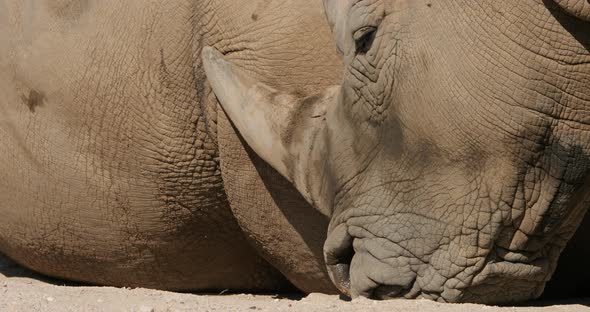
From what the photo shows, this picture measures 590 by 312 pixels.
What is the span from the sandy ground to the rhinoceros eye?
0.82 meters

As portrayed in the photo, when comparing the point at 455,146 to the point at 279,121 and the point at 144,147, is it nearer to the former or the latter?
the point at 279,121

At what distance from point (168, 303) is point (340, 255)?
0.67 m

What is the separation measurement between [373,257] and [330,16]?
845 mm

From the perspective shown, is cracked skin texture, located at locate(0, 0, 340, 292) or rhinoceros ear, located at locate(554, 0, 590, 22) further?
cracked skin texture, located at locate(0, 0, 340, 292)

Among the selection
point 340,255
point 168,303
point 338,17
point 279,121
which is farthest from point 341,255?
point 338,17

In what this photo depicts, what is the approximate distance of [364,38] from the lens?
15.6 ft

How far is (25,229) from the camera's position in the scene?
21.1 feet

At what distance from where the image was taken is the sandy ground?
4488 millimetres

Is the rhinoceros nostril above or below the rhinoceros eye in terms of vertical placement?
below

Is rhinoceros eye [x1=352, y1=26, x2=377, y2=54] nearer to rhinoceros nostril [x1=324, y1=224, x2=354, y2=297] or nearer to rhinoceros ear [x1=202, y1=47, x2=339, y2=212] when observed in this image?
rhinoceros ear [x1=202, y1=47, x2=339, y2=212]

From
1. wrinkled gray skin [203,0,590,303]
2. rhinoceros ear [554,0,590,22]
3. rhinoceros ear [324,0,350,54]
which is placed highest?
rhinoceros ear [324,0,350,54]

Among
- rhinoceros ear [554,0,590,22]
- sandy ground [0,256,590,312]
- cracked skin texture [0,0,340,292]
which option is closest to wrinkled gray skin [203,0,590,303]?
rhinoceros ear [554,0,590,22]

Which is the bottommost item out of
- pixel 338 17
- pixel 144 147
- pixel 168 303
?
pixel 168 303

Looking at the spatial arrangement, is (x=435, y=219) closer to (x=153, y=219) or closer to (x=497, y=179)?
(x=497, y=179)
